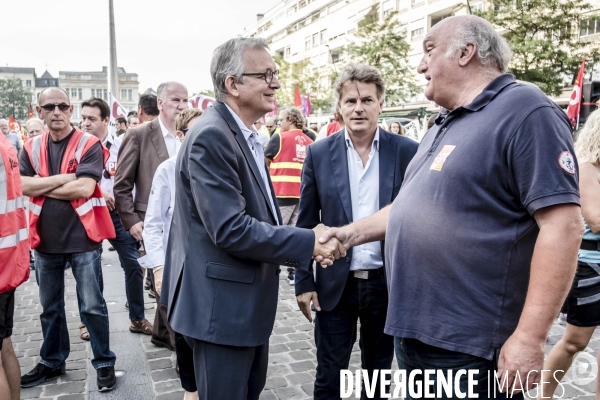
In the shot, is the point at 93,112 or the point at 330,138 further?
the point at 93,112

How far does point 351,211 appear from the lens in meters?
2.99

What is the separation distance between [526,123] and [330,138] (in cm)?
151

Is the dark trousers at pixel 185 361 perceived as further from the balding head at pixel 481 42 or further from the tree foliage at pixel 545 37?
the tree foliage at pixel 545 37

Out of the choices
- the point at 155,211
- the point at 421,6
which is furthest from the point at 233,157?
the point at 421,6

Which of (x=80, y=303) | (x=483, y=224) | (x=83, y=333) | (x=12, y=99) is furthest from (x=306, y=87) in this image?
(x=12, y=99)

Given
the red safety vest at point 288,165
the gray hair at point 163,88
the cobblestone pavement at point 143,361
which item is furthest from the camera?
the red safety vest at point 288,165

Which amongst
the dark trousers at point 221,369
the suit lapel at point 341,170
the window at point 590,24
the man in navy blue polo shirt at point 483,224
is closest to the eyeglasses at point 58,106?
the suit lapel at point 341,170

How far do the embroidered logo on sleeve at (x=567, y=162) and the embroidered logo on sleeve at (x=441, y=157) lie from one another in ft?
1.27

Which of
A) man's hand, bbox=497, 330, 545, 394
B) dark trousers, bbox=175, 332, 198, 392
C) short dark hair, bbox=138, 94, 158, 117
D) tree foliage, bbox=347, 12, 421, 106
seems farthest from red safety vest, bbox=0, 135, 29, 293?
tree foliage, bbox=347, 12, 421, 106

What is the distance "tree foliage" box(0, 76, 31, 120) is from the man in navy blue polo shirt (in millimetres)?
95200

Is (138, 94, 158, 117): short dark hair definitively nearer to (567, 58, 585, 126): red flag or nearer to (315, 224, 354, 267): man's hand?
(315, 224, 354, 267): man's hand

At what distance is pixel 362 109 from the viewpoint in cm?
306

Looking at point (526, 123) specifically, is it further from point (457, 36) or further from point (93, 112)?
point (93, 112)

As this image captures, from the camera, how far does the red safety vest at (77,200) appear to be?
12.5ft
